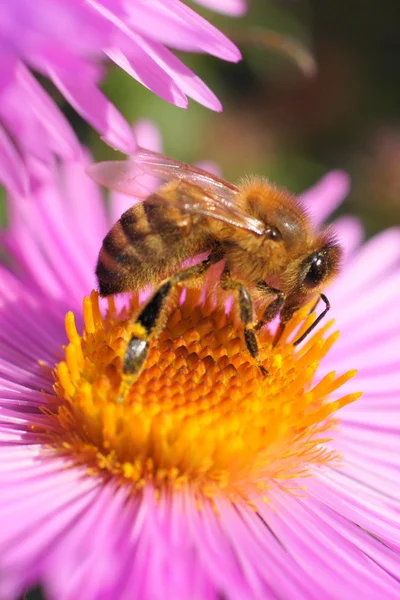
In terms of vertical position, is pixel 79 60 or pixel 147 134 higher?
pixel 147 134

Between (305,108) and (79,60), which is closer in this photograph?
(79,60)

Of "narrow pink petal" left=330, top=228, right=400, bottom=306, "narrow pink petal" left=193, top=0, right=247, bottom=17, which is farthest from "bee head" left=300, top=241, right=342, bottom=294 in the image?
"narrow pink petal" left=330, top=228, right=400, bottom=306

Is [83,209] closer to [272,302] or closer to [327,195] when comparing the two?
[327,195]

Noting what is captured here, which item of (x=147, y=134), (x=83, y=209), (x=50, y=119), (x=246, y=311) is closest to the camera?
(x=50, y=119)

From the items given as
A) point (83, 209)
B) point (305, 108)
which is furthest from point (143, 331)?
point (305, 108)

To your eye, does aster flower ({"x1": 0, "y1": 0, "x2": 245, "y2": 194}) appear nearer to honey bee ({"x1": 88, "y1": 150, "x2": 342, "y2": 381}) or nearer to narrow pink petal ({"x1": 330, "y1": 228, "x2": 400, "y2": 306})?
honey bee ({"x1": 88, "y1": 150, "x2": 342, "y2": 381})

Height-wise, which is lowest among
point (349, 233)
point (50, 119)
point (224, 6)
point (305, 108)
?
point (50, 119)
